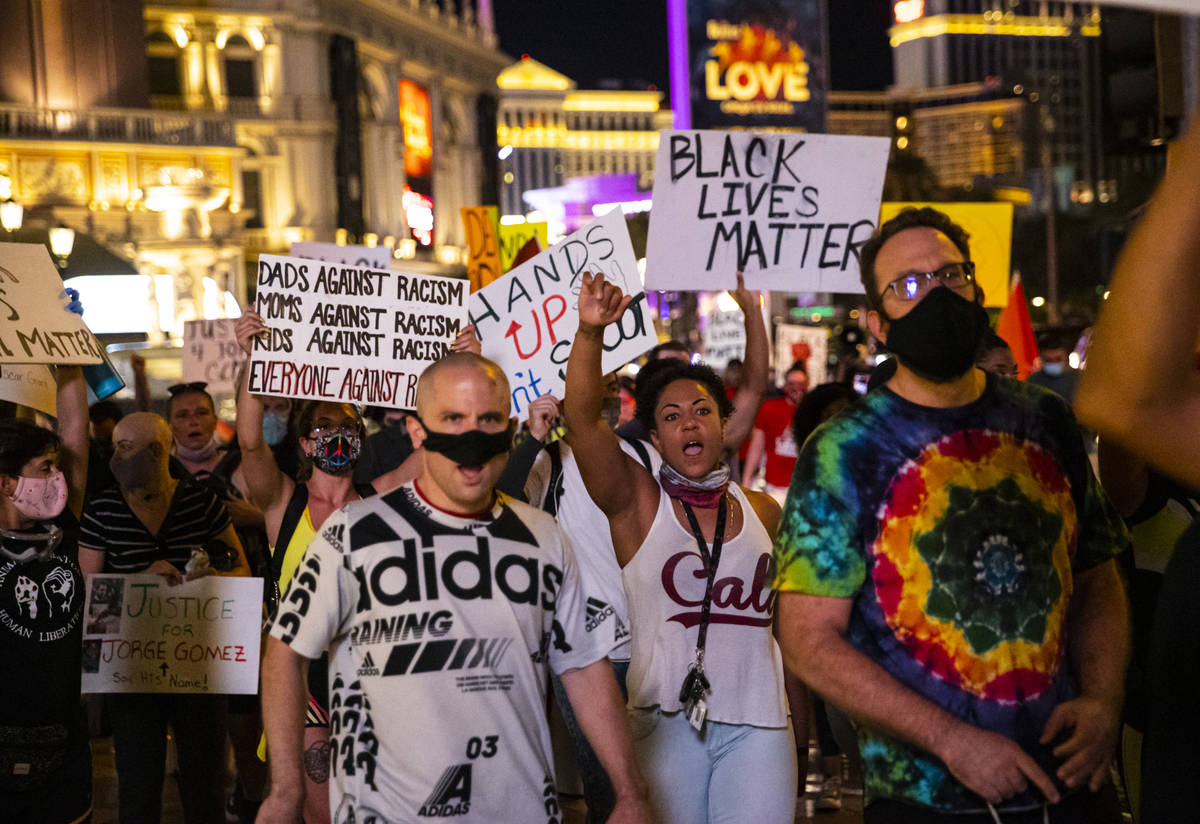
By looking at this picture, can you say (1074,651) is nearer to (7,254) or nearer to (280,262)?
(280,262)

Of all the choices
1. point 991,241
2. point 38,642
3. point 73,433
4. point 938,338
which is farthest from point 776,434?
point 938,338

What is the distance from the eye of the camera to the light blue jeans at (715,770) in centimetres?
434

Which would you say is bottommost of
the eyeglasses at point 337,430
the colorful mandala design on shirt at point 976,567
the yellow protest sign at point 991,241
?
the colorful mandala design on shirt at point 976,567

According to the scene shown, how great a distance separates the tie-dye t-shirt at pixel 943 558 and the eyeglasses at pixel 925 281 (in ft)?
0.81

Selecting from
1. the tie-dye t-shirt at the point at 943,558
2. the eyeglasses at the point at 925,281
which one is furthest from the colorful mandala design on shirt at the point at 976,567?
the eyeglasses at the point at 925,281

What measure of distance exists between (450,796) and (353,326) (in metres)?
3.40

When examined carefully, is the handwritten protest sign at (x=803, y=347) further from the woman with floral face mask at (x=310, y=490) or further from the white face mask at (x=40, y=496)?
the white face mask at (x=40, y=496)

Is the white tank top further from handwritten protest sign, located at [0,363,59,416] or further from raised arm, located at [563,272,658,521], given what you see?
handwritten protest sign, located at [0,363,59,416]

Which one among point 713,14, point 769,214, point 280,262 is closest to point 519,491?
point 280,262

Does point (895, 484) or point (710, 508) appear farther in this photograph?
point (710, 508)

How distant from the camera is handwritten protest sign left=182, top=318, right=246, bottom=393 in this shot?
11156 mm

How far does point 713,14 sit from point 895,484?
5685 cm

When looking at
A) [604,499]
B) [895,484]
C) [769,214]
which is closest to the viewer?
[895,484]

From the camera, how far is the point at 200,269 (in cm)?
3912
